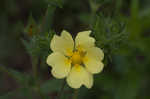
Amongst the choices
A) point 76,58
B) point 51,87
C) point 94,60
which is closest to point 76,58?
point 76,58

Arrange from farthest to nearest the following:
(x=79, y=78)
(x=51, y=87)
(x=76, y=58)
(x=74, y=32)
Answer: (x=74, y=32) → (x=51, y=87) → (x=76, y=58) → (x=79, y=78)

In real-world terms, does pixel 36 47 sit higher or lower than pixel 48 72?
higher

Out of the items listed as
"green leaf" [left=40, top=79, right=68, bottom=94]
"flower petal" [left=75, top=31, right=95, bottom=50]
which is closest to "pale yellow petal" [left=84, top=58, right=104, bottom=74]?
"flower petal" [left=75, top=31, right=95, bottom=50]

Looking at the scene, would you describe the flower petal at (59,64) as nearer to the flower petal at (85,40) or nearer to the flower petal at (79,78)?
the flower petal at (79,78)

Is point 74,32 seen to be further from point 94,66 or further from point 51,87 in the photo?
point 94,66

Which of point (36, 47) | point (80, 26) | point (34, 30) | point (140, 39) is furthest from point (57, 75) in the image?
point (80, 26)

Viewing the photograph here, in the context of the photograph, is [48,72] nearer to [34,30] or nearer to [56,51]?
[34,30]

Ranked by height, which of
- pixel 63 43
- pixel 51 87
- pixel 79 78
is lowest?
pixel 51 87
